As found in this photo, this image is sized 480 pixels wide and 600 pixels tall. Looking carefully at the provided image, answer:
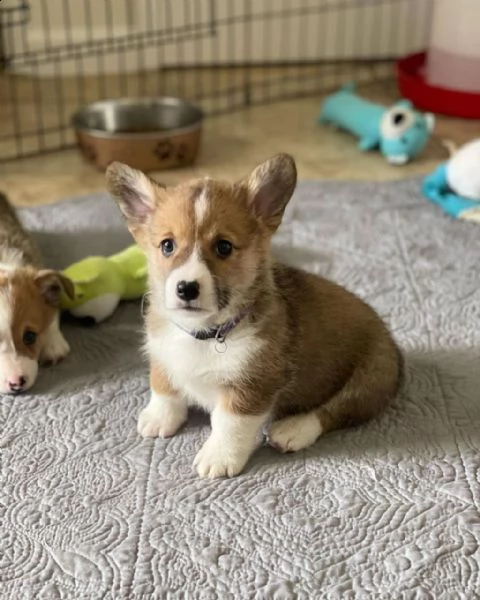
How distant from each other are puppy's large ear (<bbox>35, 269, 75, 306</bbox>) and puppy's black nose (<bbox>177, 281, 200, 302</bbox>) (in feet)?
2.19

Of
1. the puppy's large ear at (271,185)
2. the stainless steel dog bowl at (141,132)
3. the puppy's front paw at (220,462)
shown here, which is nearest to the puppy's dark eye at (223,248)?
the puppy's large ear at (271,185)

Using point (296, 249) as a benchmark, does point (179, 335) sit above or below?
above

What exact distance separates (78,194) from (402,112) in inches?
53.8

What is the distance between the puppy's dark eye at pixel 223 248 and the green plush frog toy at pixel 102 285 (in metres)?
0.69

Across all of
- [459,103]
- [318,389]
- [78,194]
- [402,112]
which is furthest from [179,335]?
[459,103]

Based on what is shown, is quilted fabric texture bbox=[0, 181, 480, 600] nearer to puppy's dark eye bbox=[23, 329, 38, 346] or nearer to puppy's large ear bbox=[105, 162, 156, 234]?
puppy's dark eye bbox=[23, 329, 38, 346]

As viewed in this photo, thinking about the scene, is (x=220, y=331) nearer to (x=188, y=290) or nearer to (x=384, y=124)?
(x=188, y=290)

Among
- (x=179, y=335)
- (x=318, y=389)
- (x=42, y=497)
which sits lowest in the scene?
(x=42, y=497)

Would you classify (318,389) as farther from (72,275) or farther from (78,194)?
(78,194)

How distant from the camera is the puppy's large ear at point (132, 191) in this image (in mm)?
1675

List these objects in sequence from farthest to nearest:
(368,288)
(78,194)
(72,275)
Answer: (78,194)
(368,288)
(72,275)

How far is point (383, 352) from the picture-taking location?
1.85 metres

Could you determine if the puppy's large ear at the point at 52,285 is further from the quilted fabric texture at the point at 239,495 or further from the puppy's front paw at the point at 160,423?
the puppy's front paw at the point at 160,423

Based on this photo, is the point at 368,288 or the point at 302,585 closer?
the point at 302,585
